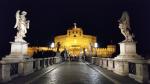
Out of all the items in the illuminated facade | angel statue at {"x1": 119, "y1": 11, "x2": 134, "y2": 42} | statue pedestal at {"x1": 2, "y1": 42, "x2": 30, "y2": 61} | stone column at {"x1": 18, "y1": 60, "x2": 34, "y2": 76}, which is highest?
the illuminated facade

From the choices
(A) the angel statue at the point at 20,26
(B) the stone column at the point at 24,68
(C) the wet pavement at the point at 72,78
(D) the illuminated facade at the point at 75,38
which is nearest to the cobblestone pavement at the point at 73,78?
(C) the wet pavement at the point at 72,78

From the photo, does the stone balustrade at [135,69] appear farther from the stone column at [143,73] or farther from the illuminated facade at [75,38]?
the illuminated facade at [75,38]

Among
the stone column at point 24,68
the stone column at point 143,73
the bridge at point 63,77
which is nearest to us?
the stone column at point 143,73

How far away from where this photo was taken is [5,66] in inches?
600

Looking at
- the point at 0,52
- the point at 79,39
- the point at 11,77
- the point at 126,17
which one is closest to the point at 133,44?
the point at 126,17

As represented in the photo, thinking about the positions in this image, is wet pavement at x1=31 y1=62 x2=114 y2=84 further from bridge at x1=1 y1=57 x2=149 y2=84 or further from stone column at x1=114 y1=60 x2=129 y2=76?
stone column at x1=114 y1=60 x2=129 y2=76

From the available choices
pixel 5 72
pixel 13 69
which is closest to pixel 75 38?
pixel 13 69

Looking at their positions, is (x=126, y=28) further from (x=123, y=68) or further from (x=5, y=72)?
(x=5, y=72)

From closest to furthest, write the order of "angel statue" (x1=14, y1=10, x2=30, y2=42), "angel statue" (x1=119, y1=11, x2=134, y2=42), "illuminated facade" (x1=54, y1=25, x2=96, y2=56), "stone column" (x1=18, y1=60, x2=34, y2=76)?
"stone column" (x1=18, y1=60, x2=34, y2=76) → "angel statue" (x1=14, y1=10, x2=30, y2=42) → "angel statue" (x1=119, y1=11, x2=134, y2=42) → "illuminated facade" (x1=54, y1=25, x2=96, y2=56)

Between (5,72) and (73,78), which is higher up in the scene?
(5,72)

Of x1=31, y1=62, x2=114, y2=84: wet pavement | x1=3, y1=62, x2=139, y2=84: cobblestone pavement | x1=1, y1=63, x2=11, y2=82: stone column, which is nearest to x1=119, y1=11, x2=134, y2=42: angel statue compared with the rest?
x1=3, y1=62, x2=139, y2=84: cobblestone pavement

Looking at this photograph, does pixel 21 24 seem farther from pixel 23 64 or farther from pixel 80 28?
pixel 80 28

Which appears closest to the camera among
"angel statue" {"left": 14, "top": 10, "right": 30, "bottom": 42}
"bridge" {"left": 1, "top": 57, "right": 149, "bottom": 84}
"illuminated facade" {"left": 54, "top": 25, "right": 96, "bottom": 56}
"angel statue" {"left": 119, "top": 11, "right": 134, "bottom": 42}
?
"bridge" {"left": 1, "top": 57, "right": 149, "bottom": 84}

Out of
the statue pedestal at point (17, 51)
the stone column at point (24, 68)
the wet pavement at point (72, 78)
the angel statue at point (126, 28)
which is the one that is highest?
the angel statue at point (126, 28)
